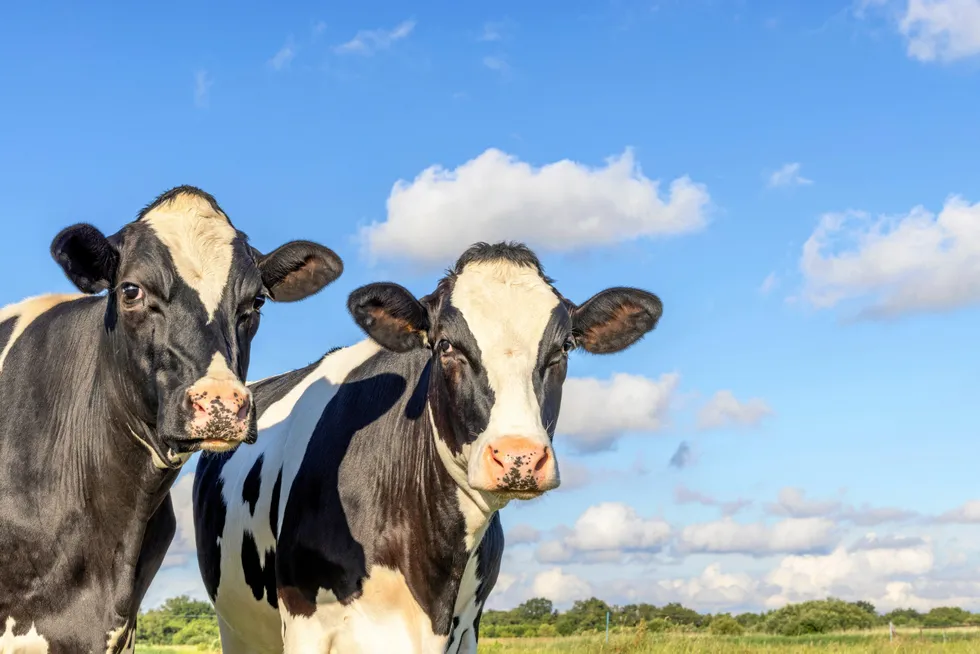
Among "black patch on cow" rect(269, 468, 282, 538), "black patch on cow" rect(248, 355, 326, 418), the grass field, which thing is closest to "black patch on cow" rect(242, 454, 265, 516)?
"black patch on cow" rect(269, 468, 282, 538)

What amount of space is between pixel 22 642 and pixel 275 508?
2185 millimetres

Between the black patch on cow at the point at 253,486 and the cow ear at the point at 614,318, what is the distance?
9.57 feet

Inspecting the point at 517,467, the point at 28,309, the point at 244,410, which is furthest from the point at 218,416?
the point at 28,309

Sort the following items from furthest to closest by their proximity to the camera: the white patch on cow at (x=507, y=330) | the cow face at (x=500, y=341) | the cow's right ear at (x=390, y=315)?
the cow's right ear at (x=390, y=315)
the white patch on cow at (x=507, y=330)
the cow face at (x=500, y=341)

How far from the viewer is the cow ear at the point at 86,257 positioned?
6.76 metres

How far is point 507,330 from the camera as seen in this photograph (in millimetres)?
7426

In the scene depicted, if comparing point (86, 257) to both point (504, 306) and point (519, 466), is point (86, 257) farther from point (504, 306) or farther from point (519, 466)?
point (519, 466)

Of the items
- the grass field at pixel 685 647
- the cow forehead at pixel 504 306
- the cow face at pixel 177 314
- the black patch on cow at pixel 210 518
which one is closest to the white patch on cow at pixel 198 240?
the cow face at pixel 177 314

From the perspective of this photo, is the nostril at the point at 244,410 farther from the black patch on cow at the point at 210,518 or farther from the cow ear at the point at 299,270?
the black patch on cow at the point at 210,518

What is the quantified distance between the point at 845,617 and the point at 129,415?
4490cm

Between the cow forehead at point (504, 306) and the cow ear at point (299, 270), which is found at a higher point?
the cow ear at point (299, 270)

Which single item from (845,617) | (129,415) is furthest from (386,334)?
(845,617)

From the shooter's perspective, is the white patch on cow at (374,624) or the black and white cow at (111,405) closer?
the black and white cow at (111,405)

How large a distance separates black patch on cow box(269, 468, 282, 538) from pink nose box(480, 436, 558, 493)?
8.10 ft
